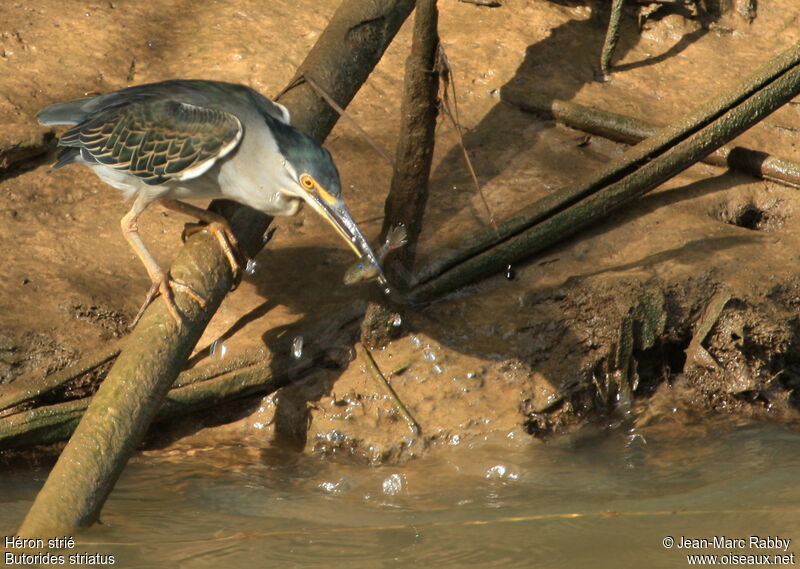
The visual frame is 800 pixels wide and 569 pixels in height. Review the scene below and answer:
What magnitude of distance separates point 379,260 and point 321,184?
446 mm

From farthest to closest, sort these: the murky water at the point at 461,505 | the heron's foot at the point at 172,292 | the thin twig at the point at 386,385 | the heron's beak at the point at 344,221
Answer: the thin twig at the point at 386,385, the heron's beak at the point at 344,221, the heron's foot at the point at 172,292, the murky water at the point at 461,505

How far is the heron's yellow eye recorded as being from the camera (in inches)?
163

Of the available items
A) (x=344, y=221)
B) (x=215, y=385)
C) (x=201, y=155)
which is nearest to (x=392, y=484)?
A: (x=215, y=385)

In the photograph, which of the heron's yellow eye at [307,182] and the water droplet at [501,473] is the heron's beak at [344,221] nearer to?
the heron's yellow eye at [307,182]

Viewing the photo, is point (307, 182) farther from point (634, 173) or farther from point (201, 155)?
point (634, 173)

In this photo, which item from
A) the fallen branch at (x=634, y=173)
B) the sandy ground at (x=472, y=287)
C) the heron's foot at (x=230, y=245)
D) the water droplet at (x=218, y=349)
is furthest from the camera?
→ the fallen branch at (x=634, y=173)

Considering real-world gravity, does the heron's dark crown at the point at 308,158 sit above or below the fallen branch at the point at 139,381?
above

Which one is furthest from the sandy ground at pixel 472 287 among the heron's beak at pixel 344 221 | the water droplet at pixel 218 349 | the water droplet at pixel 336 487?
the heron's beak at pixel 344 221

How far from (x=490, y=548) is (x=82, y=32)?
481 centimetres

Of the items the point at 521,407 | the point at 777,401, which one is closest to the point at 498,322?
the point at 521,407

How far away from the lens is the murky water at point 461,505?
145 inches

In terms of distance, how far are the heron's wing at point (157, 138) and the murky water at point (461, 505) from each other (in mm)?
1407

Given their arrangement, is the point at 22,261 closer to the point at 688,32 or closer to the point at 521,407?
the point at 521,407

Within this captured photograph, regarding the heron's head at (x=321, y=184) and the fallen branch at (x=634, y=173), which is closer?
the heron's head at (x=321, y=184)
